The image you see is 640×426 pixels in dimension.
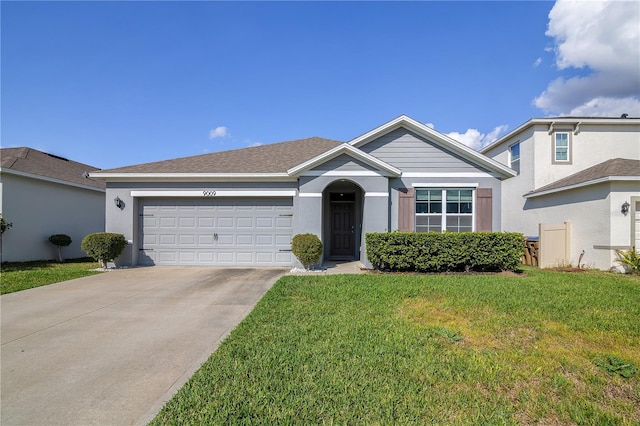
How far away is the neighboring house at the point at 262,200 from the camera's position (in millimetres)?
10477

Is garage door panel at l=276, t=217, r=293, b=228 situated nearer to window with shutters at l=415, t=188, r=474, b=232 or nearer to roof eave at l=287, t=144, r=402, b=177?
roof eave at l=287, t=144, r=402, b=177

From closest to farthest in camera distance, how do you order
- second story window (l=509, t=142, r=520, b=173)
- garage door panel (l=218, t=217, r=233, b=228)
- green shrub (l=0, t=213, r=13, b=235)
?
green shrub (l=0, t=213, r=13, b=235) < garage door panel (l=218, t=217, r=233, b=228) < second story window (l=509, t=142, r=520, b=173)

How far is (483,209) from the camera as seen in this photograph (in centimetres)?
1043

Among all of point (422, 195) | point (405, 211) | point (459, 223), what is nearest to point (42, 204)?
point (405, 211)

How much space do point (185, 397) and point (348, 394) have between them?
1.53 meters

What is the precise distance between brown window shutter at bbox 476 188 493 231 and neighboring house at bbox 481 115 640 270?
366 centimetres

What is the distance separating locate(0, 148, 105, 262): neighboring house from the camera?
1142cm

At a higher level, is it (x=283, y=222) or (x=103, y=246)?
(x=283, y=222)

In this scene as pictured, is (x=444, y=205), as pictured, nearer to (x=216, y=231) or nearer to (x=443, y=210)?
(x=443, y=210)

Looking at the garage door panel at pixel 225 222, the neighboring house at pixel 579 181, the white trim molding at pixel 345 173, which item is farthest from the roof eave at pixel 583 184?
the garage door panel at pixel 225 222

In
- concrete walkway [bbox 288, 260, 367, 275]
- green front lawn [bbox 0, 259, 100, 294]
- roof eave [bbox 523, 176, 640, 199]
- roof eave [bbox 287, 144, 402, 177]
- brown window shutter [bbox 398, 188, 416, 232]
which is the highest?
roof eave [bbox 287, 144, 402, 177]

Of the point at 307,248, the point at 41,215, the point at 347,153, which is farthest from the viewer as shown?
the point at 41,215

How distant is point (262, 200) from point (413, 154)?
18.5 feet

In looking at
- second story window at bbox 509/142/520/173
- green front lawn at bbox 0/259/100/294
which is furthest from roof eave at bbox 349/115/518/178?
green front lawn at bbox 0/259/100/294
